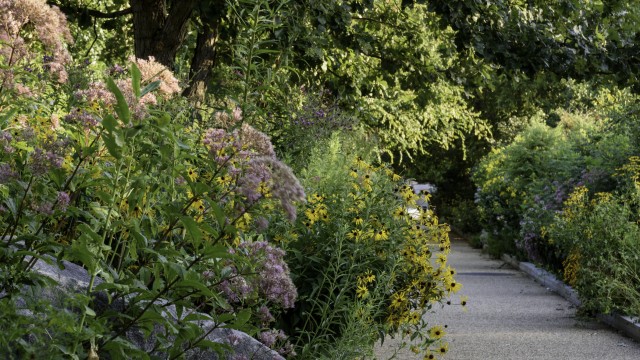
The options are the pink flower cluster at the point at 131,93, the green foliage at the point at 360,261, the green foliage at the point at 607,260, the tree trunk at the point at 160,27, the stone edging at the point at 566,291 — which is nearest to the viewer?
the pink flower cluster at the point at 131,93

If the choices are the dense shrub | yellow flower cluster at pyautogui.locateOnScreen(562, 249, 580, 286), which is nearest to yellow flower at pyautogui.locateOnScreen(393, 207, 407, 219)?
the dense shrub

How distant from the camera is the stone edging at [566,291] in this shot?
1125 cm

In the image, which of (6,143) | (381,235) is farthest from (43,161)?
(381,235)

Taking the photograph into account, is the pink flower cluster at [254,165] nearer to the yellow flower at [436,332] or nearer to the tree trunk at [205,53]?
the yellow flower at [436,332]

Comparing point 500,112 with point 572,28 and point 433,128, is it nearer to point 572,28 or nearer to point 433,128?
point 433,128

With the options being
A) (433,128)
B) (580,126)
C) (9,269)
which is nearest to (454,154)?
(433,128)

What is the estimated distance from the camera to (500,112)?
4262 centimetres

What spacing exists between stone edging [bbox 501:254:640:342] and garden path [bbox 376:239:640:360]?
10cm

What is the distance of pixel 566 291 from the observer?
51.0 feet

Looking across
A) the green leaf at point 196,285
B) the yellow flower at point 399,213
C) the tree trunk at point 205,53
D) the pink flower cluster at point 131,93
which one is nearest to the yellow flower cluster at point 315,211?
the yellow flower at point 399,213

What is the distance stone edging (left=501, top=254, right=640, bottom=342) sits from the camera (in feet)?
36.9

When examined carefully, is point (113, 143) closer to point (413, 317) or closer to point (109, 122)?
point (109, 122)

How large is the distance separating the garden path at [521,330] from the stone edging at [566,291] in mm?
104

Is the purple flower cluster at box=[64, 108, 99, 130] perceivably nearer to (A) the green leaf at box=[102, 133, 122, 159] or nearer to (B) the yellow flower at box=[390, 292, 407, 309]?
(A) the green leaf at box=[102, 133, 122, 159]
